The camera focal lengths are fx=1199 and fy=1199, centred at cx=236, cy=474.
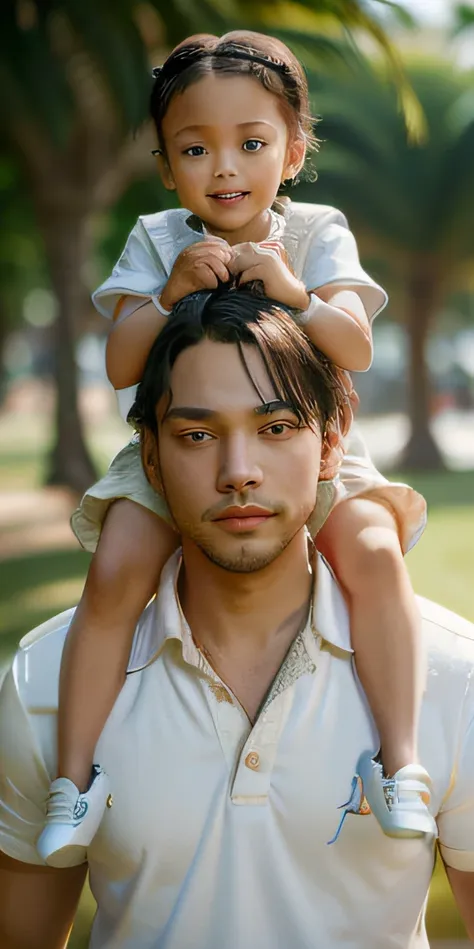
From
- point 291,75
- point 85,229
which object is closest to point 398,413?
point 85,229

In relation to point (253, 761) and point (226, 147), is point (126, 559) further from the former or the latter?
point (226, 147)

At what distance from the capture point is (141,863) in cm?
224

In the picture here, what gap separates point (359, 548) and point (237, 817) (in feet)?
1.80

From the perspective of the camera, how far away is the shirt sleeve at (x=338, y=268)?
2307mm

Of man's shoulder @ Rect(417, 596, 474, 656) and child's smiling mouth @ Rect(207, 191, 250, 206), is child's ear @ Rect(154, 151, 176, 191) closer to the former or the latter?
child's smiling mouth @ Rect(207, 191, 250, 206)

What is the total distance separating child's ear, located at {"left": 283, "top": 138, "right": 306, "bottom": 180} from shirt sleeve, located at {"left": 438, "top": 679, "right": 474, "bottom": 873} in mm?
1101

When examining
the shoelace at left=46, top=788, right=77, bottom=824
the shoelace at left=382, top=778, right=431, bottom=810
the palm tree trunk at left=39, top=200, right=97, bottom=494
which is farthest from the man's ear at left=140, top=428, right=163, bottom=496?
the palm tree trunk at left=39, top=200, right=97, bottom=494

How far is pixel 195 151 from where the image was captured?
2326 mm

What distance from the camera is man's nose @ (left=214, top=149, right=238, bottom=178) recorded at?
89.4 inches

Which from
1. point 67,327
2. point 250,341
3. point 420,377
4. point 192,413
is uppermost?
point 420,377

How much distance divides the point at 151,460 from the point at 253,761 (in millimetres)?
604

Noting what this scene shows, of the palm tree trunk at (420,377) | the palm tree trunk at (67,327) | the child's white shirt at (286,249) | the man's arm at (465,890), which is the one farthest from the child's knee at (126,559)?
the palm tree trunk at (420,377)

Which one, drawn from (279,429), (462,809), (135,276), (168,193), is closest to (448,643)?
(462,809)

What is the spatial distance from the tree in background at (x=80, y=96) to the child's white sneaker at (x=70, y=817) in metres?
6.20
